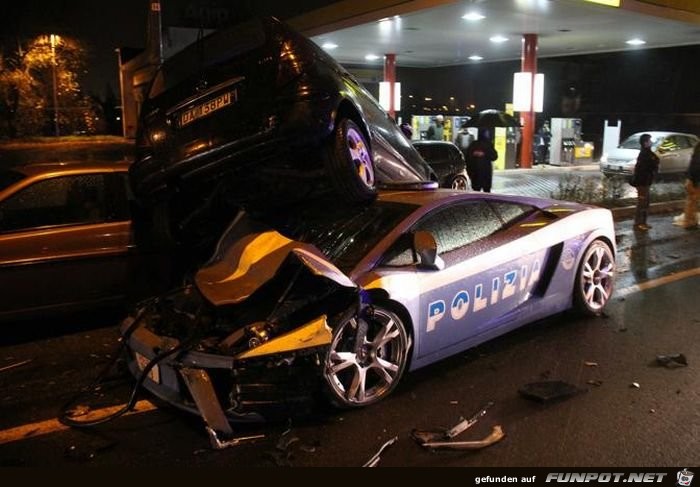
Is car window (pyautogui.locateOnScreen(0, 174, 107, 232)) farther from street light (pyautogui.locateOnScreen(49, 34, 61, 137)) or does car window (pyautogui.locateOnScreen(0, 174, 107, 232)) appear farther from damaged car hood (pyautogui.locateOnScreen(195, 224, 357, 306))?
street light (pyautogui.locateOnScreen(49, 34, 61, 137))

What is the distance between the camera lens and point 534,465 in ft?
11.1

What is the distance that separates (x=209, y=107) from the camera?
5.05 metres

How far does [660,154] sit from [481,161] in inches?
428

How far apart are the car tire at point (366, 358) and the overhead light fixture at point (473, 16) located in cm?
1314

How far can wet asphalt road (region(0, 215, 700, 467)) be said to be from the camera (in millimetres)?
3486

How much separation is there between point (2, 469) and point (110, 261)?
2.30m

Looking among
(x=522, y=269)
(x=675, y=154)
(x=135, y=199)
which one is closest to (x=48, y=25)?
(x=675, y=154)

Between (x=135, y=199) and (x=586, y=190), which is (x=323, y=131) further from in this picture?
(x=586, y=190)

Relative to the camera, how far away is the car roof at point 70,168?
550cm

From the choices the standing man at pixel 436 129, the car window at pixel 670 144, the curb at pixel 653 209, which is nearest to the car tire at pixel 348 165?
the curb at pixel 653 209

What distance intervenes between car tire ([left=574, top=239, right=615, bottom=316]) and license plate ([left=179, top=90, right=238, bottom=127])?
3.14 m

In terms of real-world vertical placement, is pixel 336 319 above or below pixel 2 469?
above

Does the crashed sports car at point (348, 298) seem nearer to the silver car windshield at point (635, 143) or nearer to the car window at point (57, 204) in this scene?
the car window at point (57, 204)

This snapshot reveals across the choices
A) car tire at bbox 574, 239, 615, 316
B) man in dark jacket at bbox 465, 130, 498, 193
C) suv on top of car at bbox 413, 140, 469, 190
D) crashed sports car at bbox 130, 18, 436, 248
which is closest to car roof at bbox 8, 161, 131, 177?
crashed sports car at bbox 130, 18, 436, 248
